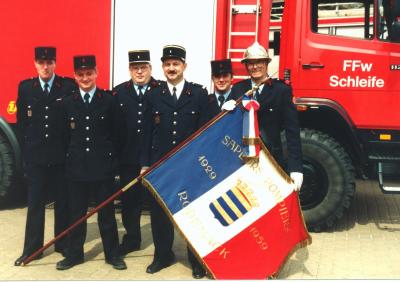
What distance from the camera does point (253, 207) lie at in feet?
13.2

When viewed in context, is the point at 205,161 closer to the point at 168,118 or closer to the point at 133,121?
the point at 168,118

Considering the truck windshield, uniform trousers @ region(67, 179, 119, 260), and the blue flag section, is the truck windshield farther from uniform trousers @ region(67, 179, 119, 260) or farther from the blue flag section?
uniform trousers @ region(67, 179, 119, 260)

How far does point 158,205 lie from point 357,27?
105 inches

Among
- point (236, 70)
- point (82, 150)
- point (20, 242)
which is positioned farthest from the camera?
point (236, 70)

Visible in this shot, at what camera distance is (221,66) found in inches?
186

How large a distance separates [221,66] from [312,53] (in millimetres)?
1144

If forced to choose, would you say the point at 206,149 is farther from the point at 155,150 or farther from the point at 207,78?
the point at 207,78

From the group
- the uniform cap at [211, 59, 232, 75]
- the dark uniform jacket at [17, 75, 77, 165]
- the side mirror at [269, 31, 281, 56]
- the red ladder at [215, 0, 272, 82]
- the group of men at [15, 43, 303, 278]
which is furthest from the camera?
the side mirror at [269, 31, 281, 56]

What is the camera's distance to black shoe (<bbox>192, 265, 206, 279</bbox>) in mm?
4277

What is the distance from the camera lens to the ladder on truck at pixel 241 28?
541 cm

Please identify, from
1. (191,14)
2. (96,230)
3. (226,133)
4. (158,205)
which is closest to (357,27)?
(191,14)

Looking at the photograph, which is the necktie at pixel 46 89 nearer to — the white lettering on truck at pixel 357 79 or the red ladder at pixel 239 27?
the red ladder at pixel 239 27

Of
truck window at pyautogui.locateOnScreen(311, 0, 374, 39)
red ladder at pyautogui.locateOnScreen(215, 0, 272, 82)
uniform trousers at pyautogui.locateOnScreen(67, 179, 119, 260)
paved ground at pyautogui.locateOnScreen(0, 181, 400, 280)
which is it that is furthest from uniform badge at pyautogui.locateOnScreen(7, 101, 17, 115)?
truck window at pyautogui.locateOnScreen(311, 0, 374, 39)

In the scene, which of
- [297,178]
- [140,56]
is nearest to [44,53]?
[140,56]
